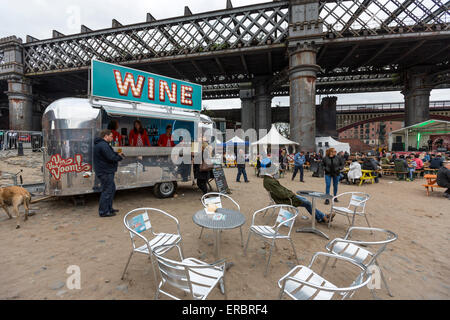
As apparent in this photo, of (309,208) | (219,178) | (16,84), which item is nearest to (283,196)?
(309,208)

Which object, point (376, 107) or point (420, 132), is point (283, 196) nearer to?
point (420, 132)

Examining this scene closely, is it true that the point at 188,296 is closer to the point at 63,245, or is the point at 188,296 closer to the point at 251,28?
the point at 63,245

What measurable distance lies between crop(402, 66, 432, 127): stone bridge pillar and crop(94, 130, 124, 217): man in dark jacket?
26.9 meters

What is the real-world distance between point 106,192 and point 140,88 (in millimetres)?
3434

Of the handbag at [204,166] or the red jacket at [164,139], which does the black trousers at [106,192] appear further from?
the handbag at [204,166]

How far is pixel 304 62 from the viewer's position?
1466cm

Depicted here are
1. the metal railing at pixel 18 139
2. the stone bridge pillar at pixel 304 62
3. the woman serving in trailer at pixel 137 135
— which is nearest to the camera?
the woman serving in trailer at pixel 137 135

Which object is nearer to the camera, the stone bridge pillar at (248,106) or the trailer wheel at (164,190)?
the trailer wheel at (164,190)

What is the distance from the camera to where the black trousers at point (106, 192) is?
4980mm

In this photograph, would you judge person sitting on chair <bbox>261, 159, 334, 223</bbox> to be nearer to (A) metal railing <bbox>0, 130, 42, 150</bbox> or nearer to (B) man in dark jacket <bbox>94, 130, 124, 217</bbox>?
(B) man in dark jacket <bbox>94, 130, 124, 217</bbox>

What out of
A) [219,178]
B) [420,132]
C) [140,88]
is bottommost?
[219,178]

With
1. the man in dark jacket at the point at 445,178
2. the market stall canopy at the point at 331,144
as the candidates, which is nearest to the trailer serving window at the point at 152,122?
the man in dark jacket at the point at 445,178

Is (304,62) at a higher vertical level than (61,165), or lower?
higher

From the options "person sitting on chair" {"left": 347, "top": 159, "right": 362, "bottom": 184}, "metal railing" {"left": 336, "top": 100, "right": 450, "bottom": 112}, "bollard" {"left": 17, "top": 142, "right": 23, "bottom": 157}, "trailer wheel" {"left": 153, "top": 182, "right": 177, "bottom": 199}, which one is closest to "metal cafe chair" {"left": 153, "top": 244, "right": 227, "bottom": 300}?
"trailer wheel" {"left": 153, "top": 182, "right": 177, "bottom": 199}
